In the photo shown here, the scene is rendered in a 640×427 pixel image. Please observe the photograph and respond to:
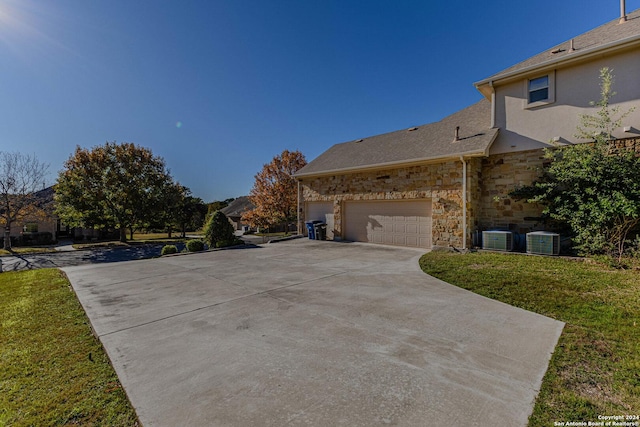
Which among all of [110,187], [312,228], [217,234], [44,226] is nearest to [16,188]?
[110,187]

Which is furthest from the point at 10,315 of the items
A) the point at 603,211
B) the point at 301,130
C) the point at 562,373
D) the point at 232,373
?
the point at 301,130

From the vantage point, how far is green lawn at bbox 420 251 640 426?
2.30 meters

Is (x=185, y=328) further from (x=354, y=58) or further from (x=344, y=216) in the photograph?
(x=354, y=58)

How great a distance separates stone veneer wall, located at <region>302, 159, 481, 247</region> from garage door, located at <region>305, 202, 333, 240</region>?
0.64 meters

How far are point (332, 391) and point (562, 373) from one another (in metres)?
2.28

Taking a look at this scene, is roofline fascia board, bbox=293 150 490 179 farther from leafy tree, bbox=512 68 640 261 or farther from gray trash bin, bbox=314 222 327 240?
gray trash bin, bbox=314 222 327 240

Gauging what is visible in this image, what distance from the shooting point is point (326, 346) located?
3326 mm

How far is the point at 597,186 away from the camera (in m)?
7.73

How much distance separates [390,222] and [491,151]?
4.76 m

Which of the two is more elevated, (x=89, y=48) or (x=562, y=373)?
(x=89, y=48)

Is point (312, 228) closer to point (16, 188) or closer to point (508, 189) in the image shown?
point (508, 189)

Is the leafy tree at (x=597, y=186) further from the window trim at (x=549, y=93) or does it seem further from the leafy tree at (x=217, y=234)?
the leafy tree at (x=217, y=234)

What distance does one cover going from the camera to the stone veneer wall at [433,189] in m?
10.2

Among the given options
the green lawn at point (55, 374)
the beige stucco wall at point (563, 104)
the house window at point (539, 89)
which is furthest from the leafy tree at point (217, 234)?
the house window at point (539, 89)
